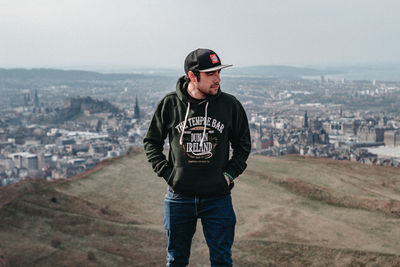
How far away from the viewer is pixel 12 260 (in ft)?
21.2

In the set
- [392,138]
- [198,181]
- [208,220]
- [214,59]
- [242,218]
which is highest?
[214,59]

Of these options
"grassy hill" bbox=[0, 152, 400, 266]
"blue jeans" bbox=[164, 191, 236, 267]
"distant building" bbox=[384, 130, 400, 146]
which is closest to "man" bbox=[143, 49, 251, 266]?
"blue jeans" bbox=[164, 191, 236, 267]

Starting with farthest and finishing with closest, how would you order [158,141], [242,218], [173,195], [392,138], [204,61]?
[392,138] → [242,218] → [158,141] → [173,195] → [204,61]

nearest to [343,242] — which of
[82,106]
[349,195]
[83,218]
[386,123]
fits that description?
[349,195]

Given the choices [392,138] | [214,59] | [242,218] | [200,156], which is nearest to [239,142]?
[200,156]

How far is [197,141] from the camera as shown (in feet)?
10.6

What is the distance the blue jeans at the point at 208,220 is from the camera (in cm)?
323

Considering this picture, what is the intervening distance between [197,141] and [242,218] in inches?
205

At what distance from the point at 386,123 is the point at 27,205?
8843 centimetres

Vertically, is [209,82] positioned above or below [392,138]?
above

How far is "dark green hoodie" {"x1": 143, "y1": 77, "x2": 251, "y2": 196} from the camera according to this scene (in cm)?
321

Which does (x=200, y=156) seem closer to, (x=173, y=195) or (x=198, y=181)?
(x=198, y=181)

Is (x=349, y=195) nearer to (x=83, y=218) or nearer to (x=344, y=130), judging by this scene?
(x=83, y=218)

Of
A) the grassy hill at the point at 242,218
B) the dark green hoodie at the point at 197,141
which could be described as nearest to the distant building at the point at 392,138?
the grassy hill at the point at 242,218
